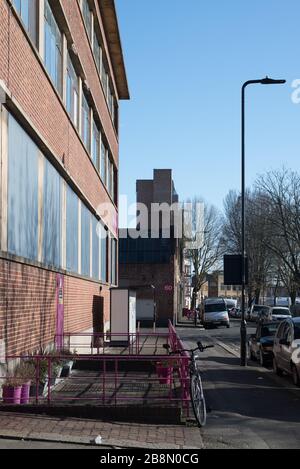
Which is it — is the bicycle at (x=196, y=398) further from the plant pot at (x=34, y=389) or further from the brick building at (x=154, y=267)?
the brick building at (x=154, y=267)

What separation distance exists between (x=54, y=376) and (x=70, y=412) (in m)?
2.64

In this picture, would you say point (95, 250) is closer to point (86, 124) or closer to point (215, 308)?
point (86, 124)

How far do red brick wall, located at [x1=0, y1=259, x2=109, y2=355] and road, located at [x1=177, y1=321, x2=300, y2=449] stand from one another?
3.81 metres

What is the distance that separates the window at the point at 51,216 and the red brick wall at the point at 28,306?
1.90ft

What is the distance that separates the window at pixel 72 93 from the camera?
20.0 metres

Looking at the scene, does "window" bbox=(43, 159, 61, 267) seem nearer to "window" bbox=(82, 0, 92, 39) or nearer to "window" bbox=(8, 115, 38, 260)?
"window" bbox=(8, 115, 38, 260)

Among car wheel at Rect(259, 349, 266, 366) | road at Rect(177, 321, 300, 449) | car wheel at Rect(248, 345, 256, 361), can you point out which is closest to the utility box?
car wheel at Rect(248, 345, 256, 361)

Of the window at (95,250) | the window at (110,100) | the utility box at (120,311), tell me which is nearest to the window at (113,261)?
the window at (95,250)

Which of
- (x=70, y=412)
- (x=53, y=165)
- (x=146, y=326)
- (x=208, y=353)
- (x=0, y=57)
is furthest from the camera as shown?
(x=146, y=326)

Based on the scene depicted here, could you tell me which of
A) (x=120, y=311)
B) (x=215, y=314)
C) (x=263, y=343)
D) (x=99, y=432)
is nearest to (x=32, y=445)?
(x=99, y=432)

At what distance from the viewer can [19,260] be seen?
12.4m

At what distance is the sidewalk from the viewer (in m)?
8.41
